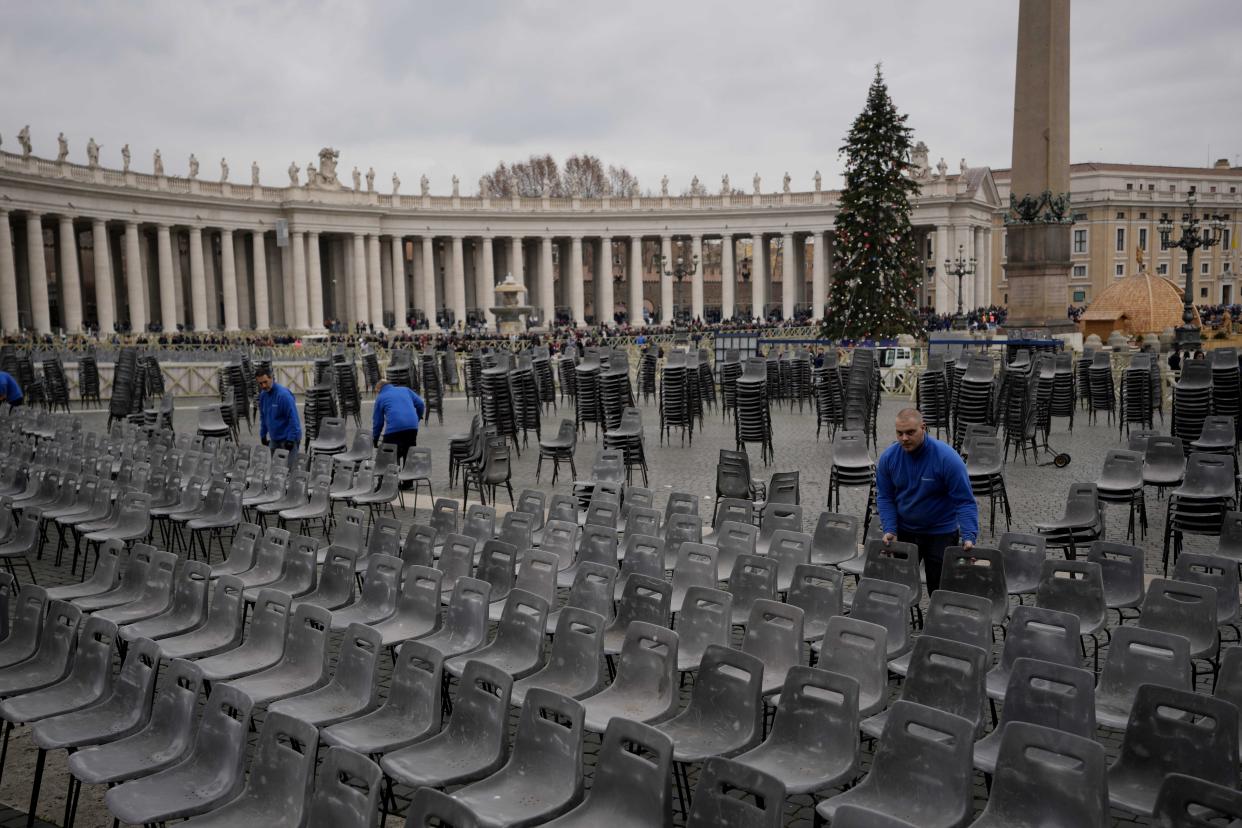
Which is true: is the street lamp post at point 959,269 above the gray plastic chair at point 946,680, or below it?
above

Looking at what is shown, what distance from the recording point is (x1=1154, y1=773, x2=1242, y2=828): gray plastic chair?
3559 millimetres

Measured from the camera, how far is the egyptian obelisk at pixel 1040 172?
1133 inches

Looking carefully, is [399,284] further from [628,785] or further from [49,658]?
[628,785]

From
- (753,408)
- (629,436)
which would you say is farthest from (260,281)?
(629,436)

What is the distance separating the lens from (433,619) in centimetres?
747

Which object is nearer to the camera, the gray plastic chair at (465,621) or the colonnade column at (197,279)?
the gray plastic chair at (465,621)

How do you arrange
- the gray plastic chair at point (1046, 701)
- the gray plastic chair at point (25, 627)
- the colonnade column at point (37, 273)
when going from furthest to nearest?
the colonnade column at point (37, 273), the gray plastic chair at point (25, 627), the gray plastic chair at point (1046, 701)

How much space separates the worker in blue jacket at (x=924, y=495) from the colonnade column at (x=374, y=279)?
2747 inches

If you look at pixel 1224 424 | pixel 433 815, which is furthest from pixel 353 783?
pixel 1224 424

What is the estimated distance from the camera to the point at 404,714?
18.9 feet

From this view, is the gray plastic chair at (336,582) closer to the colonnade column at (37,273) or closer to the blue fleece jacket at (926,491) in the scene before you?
the blue fleece jacket at (926,491)

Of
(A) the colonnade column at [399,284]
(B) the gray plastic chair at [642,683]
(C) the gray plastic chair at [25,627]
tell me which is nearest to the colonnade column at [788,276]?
(A) the colonnade column at [399,284]

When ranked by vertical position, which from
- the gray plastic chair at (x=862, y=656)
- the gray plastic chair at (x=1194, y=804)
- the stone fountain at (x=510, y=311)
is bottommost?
the gray plastic chair at (x=862, y=656)

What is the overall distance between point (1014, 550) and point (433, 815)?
5832 millimetres
